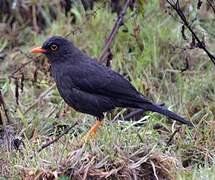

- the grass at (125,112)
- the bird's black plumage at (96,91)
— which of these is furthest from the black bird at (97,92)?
the grass at (125,112)

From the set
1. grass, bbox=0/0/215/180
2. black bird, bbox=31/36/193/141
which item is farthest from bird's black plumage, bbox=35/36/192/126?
grass, bbox=0/0/215/180

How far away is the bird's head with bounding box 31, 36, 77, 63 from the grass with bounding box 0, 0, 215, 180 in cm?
64

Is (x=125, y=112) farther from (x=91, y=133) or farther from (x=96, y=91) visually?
(x=91, y=133)

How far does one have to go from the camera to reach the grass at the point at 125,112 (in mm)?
5969

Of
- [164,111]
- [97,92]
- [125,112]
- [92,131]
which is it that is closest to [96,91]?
[97,92]

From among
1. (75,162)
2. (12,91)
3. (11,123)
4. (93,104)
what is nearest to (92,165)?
(75,162)

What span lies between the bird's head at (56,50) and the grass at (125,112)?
2.11ft

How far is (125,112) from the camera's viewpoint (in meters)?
7.89

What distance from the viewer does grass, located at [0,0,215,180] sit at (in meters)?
5.97

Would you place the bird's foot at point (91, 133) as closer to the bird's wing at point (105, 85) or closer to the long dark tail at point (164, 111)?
the bird's wing at point (105, 85)

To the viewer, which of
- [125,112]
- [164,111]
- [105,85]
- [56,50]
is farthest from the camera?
[125,112]

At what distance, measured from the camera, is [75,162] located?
5.91 m

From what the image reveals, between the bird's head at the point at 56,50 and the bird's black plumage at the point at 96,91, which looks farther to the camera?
the bird's head at the point at 56,50

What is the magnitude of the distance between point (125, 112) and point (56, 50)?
119 cm
